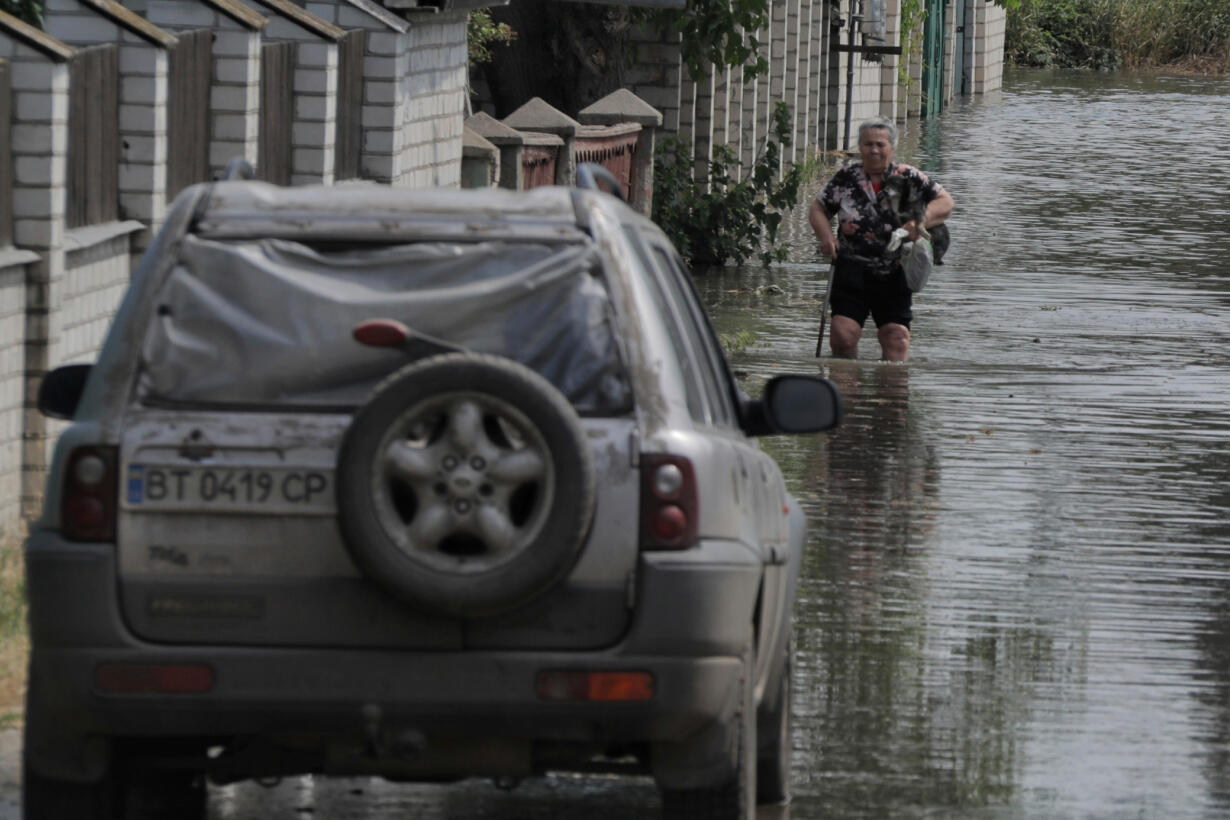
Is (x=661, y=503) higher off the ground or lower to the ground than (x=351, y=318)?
lower

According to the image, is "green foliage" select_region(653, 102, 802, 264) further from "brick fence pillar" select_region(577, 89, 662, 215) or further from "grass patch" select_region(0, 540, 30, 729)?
"grass patch" select_region(0, 540, 30, 729)

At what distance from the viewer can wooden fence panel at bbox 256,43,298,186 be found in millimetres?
13992

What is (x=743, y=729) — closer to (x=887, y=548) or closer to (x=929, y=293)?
(x=887, y=548)

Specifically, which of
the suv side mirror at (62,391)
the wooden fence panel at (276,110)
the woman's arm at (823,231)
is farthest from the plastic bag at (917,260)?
the suv side mirror at (62,391)

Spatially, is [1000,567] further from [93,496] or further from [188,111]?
[93,496]

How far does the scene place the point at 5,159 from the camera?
10.5 m

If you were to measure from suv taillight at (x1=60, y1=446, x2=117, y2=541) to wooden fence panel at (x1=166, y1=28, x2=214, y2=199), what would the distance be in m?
7.59

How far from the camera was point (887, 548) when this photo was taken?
10.3 metres

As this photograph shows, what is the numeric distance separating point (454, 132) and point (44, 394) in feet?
39.0

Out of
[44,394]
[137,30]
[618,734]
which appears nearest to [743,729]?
[618,734]

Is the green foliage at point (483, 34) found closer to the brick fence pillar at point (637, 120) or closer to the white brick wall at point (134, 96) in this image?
the brick fence pillar at point (637, 120)

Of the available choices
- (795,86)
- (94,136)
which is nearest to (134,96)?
(94,136)

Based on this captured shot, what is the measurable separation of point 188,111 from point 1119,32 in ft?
201

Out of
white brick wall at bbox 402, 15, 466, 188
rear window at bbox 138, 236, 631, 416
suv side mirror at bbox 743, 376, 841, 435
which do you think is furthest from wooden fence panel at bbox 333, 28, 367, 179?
rear window at bbox 138, 236, 631, 416
